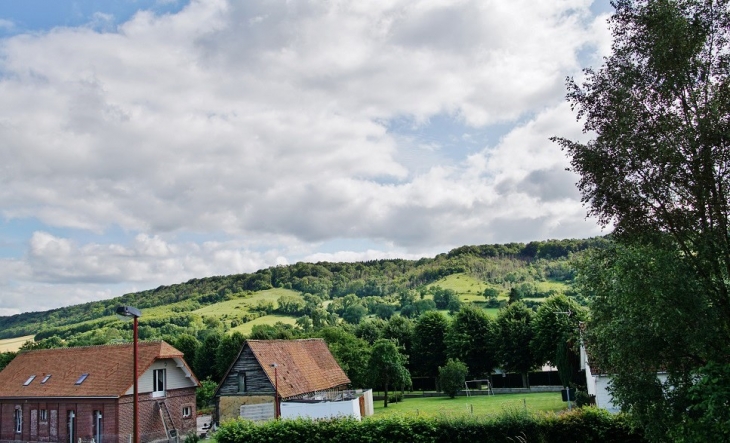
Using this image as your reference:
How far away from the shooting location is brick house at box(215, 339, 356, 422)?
35.0 meters

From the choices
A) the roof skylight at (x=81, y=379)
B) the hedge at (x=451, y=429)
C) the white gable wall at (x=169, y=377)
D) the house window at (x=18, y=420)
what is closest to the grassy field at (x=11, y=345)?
the house window at (x=18, y=420)

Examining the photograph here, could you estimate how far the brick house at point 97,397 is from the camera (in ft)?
117

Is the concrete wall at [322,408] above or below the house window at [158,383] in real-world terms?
below

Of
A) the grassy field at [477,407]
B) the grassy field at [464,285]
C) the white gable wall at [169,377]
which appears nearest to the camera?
the grassy field at [477,407]

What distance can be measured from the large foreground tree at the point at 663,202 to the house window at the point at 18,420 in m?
41.1

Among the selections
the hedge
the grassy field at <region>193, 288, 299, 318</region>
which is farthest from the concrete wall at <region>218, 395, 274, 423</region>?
the grassy field at <region>193, 288, 299, 318</region>

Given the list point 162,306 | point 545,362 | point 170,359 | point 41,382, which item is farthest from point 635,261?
point 162,306

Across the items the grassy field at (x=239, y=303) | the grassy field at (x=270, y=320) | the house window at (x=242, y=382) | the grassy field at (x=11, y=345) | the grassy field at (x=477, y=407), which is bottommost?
the grassy field at (x=477, y=407)

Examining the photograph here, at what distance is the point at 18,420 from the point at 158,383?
11036mm

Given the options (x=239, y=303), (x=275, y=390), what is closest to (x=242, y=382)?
(x=275, y=390)

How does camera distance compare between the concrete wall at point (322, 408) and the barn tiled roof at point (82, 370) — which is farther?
the barn tiled roof at point (82, 370)

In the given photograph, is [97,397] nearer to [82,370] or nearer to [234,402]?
[82,370]

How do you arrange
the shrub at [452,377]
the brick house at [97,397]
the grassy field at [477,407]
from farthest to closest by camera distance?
the shrub at [452,377]
the brick house at [97,397]
the grassy field at [477,407]

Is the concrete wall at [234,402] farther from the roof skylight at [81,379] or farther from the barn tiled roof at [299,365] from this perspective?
the roof skylight at [81,379]
